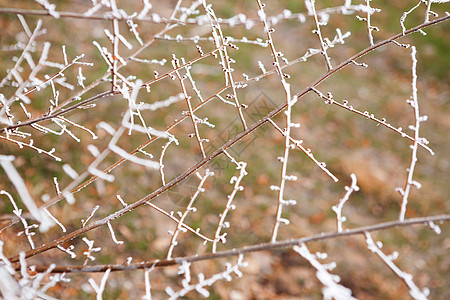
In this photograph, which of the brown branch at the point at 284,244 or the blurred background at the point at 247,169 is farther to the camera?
the blurred background at the point at 247,169

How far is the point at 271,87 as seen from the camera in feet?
17.6

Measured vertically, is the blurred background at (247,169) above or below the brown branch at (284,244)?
below

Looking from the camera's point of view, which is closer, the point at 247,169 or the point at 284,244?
the point at 284,244

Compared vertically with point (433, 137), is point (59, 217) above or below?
above

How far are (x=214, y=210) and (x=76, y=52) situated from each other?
Answer: 2.27 m

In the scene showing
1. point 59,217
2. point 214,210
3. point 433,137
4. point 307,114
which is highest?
point 59,217

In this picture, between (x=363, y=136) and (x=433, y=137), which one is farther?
(x=433, y=137)

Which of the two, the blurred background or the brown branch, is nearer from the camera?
the brown branch

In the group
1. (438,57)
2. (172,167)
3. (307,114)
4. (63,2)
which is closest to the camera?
(172,167)

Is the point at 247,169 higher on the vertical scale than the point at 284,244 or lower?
lower

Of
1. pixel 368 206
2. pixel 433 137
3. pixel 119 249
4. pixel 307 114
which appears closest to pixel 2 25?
pixel 119 249

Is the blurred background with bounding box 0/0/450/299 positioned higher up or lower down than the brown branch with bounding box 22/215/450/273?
lower down

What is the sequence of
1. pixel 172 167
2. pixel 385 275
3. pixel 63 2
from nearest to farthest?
pixel 385 275 < pixel 172 167 < pixel 63 2

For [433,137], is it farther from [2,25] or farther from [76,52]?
[2,25]
